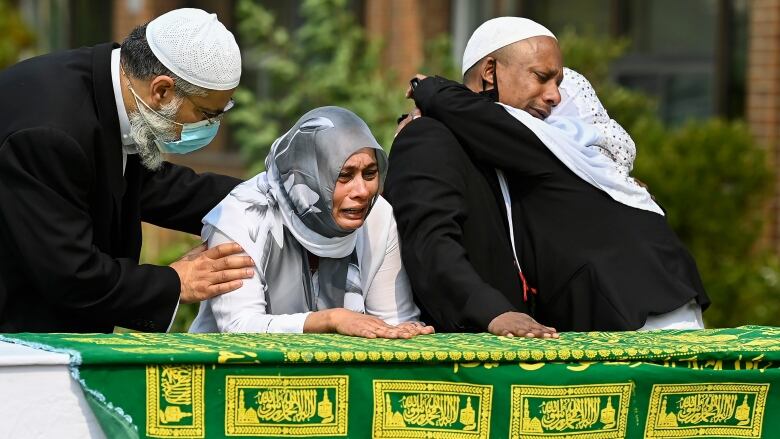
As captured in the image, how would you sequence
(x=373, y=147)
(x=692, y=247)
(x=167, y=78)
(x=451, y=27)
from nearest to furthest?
1. (x=167, y=78)
2. (x=373, y=147)
3. (x=692, y=247)
4. (x=451, y=27)

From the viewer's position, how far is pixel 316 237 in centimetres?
371

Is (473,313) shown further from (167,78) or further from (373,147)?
(167,78)

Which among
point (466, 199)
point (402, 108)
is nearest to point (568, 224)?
point (466, 199)

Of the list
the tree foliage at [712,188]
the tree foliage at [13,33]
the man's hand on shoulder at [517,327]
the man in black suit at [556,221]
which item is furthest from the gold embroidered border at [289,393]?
the tree foliage at [13,33]

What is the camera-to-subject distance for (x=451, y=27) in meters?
11.6

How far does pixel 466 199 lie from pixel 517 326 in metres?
0.52

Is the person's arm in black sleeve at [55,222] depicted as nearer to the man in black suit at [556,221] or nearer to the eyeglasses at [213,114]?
the eyeglasses at [213,114]

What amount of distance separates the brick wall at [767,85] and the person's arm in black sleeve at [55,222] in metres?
6.10

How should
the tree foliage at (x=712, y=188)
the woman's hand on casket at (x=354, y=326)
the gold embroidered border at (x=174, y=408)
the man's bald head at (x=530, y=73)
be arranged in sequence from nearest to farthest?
the gold embroidered border at (x=174, y=408) → the woman's hand on casket at (x=354, y=326) → the man's bald head at (x=530, y=73) → the tree foliage at (x=712, y=188)

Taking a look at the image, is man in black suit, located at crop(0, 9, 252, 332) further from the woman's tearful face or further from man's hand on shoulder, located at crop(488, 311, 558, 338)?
man's hand on shoulder, located at crop(488, 311, 558, 338)

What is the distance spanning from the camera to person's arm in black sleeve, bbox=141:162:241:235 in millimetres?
4031

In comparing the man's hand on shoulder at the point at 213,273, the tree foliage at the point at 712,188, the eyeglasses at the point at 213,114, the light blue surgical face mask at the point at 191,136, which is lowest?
the tree foliage at the point at 712,188

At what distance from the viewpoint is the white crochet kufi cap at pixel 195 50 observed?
11.3 feet

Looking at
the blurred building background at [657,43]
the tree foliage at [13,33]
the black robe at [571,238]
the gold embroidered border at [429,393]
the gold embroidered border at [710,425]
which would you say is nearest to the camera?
the gold embroidered border at [429,393]
